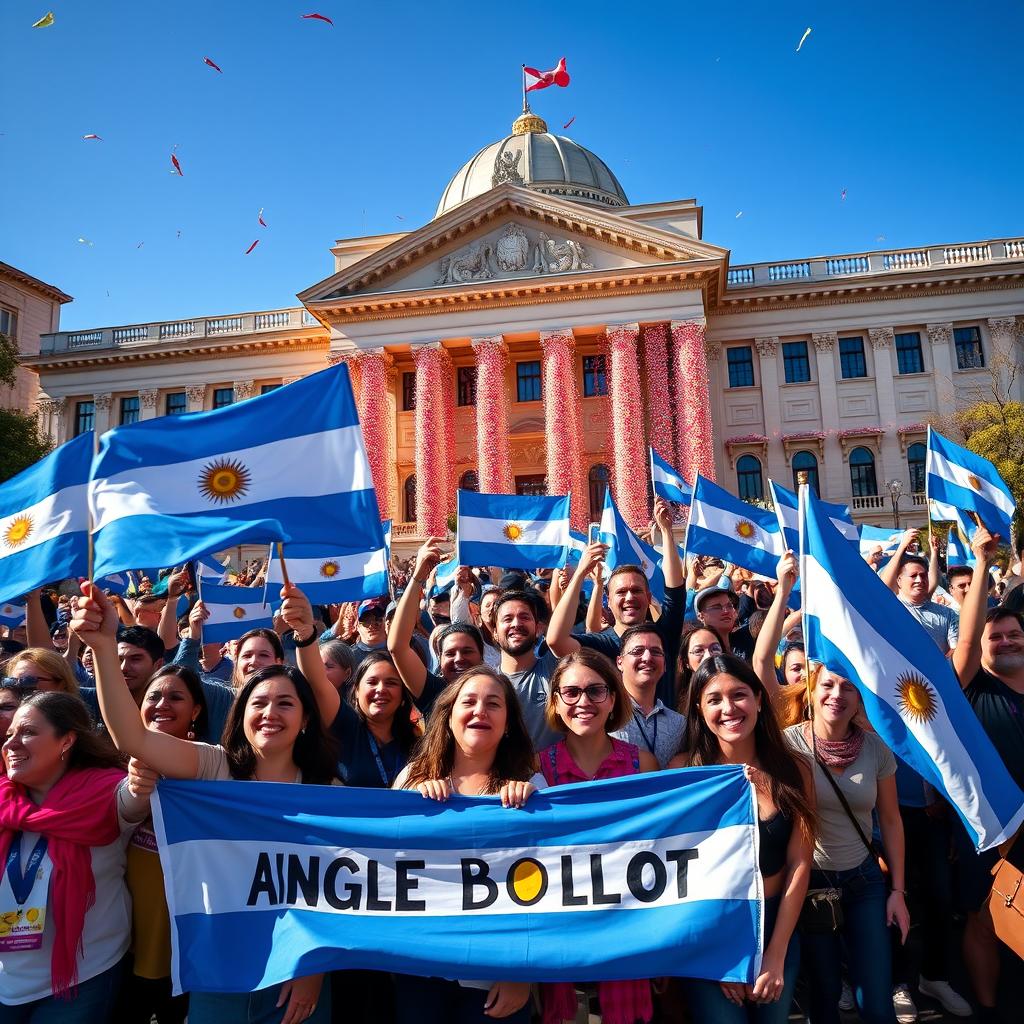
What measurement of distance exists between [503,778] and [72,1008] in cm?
192

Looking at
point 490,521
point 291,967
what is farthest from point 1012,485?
point 291,967

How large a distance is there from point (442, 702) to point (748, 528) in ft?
22.3

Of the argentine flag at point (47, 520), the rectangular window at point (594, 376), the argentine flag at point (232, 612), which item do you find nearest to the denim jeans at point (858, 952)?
the argentine flag at point (47, 520)

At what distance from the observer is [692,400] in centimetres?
3216

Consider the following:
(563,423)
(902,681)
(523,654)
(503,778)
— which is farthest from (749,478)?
(503,778)

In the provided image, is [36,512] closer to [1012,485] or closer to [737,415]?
[1012,485]

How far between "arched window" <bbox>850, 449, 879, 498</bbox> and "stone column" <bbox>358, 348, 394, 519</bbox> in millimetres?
19812

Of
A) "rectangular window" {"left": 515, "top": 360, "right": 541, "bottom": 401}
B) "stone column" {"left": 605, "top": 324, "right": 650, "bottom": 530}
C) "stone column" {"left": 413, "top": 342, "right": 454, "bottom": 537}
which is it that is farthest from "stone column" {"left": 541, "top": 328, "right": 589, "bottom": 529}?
"stone column" {"left": 413, "top": 342, "right": 454, "bottom": 537}

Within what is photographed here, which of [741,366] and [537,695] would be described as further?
[741,366]

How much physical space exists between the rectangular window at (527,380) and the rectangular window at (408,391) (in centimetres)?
480

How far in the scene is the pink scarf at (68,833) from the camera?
10.7 feet

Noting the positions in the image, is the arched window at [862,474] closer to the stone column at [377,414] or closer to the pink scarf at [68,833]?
the stone column at [377,414]

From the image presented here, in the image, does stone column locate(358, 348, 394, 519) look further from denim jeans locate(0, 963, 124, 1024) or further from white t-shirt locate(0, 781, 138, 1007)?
denim jeans locate(0, 963, 124, 1024)

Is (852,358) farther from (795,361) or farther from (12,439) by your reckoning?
(12,439)
